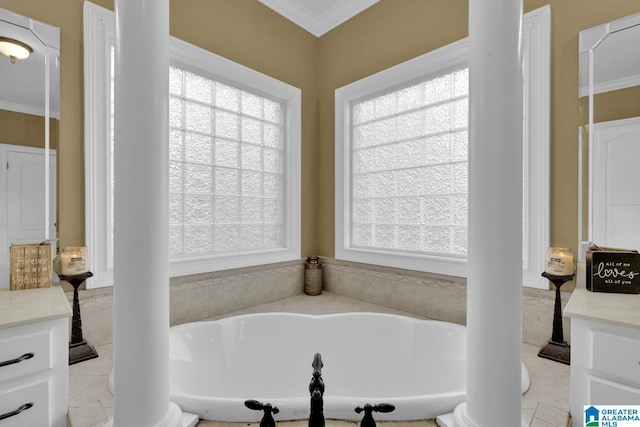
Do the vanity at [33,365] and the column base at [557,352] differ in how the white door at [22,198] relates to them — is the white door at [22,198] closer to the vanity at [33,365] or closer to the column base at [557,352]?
the vanity at [33,365]

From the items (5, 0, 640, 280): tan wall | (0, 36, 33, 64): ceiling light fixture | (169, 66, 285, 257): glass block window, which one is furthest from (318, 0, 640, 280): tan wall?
(0, 36, 33, 64): ceiling light fixture

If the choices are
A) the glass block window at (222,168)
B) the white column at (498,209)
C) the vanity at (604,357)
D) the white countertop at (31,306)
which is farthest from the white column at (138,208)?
the vanity at (604,357)

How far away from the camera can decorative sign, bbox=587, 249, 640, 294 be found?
55.3 inches

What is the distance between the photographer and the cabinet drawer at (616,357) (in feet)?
3.42

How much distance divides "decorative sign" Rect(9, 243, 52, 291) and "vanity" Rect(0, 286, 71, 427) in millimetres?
293

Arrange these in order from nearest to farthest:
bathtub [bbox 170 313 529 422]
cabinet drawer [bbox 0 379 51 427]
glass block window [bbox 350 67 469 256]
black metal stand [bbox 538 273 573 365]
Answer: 1. cabinet drawer [bbox 0 379 51 427]
2. black metal stand [bbox 538 273 573 365]
3. bathtub [bbox 170 313 529 422]
4. glass block window [bbox 350 67 469 256]

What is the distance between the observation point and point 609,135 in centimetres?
154

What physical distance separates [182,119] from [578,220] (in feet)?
7.87

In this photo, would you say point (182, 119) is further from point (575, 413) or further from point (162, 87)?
point (575, 413)

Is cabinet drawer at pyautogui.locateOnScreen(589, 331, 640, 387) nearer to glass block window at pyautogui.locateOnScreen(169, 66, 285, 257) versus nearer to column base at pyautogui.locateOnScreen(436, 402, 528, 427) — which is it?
column base at pyautogui.locateOnScreen(436, 402, 528, 427)

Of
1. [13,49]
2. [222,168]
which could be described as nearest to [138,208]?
[13,49]

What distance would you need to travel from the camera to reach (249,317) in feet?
6.66

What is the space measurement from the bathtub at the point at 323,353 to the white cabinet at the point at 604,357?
56cm

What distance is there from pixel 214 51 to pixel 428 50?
4.86 ft
